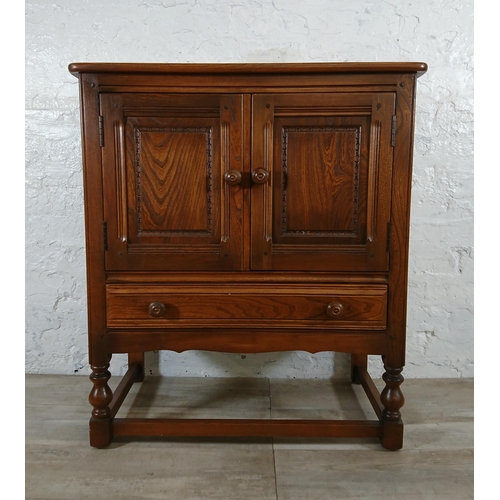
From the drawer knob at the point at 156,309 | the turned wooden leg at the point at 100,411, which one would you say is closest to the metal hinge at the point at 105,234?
the drawer knob at the point at 156,309

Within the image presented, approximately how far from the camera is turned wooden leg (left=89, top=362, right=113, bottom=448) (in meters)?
1.96

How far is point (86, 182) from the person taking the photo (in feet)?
6.07

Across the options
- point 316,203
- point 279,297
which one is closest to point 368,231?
point 316,203

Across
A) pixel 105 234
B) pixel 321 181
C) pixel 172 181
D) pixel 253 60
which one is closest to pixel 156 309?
pixel 105 234

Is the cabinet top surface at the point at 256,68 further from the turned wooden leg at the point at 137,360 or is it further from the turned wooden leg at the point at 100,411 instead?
the turned wooden leg at the point at 137,360

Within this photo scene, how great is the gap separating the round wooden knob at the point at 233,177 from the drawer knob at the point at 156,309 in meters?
0.55

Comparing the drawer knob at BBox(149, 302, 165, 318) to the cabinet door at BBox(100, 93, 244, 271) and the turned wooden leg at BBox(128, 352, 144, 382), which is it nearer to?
the cabinet door at BBox(100, 93, 244, 271)

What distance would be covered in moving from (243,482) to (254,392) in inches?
28.7

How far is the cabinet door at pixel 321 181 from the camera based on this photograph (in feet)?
5.90

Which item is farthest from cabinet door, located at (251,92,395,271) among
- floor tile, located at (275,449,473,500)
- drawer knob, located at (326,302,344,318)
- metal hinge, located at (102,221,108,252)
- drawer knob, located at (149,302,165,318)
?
floor tile, located at (275,449,473,500)

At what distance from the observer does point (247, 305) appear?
6.22 ft

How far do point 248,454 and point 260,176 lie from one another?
3.65 ft

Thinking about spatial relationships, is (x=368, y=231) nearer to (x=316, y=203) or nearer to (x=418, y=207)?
(x=316, y=203)

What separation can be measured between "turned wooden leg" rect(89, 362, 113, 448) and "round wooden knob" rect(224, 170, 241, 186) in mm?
893
